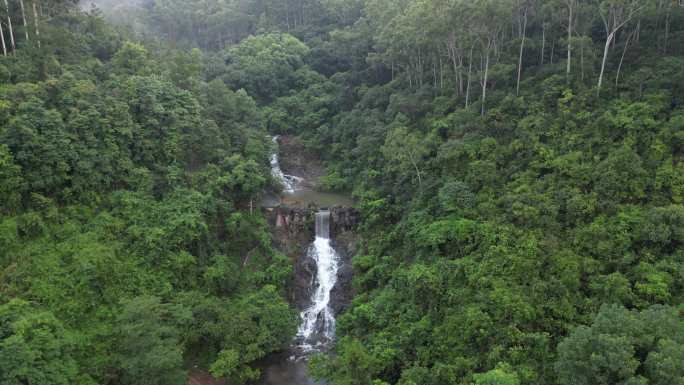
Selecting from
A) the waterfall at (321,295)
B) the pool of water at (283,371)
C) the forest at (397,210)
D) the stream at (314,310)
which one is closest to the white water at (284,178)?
the stream at (314,310)

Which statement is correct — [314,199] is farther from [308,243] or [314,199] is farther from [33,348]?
[33,348]

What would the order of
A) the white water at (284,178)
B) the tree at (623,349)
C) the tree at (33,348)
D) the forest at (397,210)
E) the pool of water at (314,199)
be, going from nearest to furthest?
the tree at (623,349) → the tree at (33,348) → the forest at (397,210) → the pool of water at (314,199) → the white water at (284,178)

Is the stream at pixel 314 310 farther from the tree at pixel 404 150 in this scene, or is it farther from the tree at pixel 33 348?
the tree at pixel 33 348

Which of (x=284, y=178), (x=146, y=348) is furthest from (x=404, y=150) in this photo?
(x=146, y=348)

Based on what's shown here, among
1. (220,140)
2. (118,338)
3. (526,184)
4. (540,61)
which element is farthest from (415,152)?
(118,338)

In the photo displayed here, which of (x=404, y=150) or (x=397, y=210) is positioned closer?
(x=397, y=210)

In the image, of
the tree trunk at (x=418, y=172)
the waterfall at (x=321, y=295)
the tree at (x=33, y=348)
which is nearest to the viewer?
the tree at (x=33, y=348)
